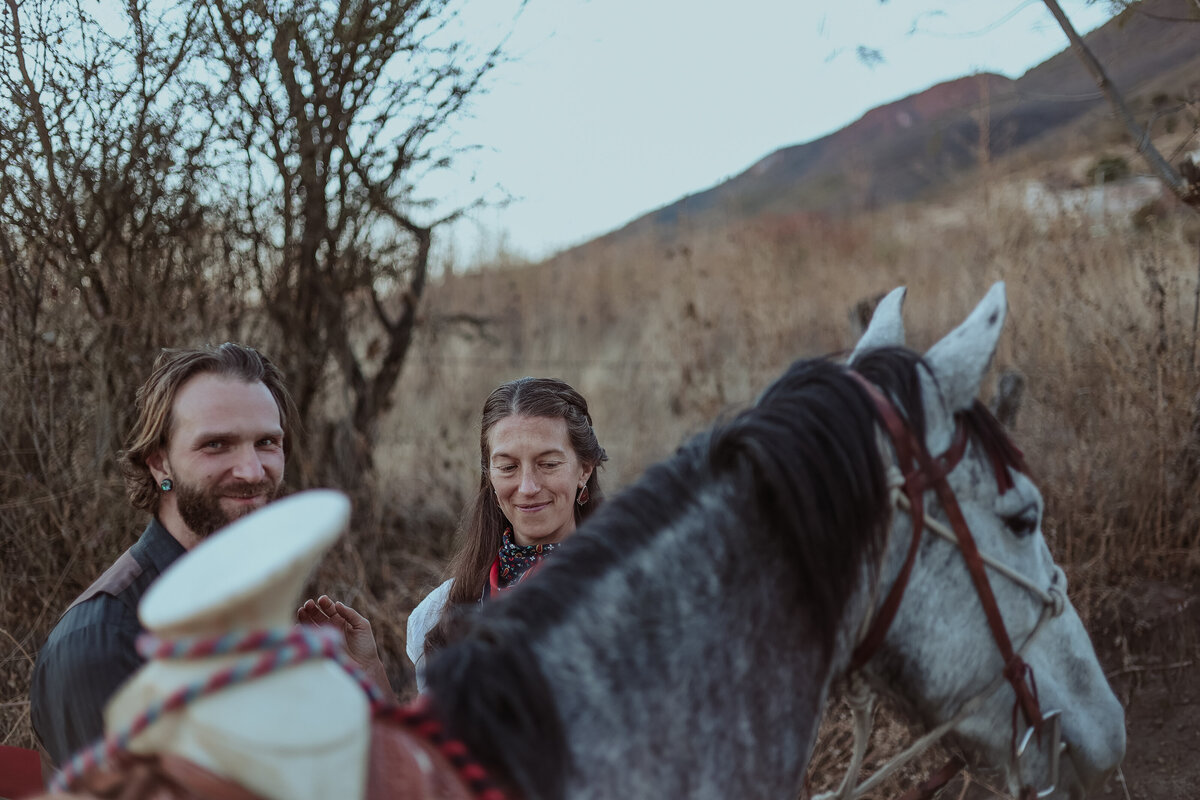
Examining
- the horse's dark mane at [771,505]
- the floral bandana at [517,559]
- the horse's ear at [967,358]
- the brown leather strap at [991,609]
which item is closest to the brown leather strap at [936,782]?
the brown leather strap at [991,609]

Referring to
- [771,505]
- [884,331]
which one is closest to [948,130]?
[884,331]

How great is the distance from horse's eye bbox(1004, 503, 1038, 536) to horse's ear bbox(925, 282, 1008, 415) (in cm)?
21

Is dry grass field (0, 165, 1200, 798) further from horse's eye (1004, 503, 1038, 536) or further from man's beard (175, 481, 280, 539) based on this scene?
horse's eye (1004, 503, 1038, 536)

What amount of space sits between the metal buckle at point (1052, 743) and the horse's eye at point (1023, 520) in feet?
1.13

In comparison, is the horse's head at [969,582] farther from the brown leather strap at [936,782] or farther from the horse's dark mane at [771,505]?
the brown leather strap at [936,782]

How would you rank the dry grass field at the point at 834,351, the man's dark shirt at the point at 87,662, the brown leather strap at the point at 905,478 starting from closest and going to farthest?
1. the brown leather strap at the point at 905,478
2. the man's dark shirt at the point at 87,662
3. the dry grass field at the point at 834,351

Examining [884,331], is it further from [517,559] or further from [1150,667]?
[1150,667]

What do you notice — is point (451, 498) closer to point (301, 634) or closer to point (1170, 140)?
point (301, 634)

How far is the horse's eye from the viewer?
1486 millimetres

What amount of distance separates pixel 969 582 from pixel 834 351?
0.87m

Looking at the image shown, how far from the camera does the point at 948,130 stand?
849 inches

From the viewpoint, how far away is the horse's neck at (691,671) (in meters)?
1.12

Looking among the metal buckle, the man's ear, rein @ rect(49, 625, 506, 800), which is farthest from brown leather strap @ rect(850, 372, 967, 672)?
the man's ear

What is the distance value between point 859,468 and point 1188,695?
11.7 ft
